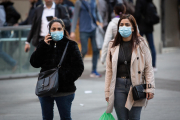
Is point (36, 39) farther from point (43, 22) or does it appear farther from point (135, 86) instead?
point (135, 86)

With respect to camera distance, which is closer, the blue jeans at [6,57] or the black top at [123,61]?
the black top at [123,61]

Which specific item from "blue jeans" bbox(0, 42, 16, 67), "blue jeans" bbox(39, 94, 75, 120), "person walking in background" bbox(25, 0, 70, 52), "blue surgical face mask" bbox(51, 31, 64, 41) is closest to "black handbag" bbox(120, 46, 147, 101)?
"blue jeans" bbox(39, 94, 75, 120)

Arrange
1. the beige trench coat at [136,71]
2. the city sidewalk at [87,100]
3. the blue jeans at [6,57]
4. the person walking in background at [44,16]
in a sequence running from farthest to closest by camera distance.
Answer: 1. the blue jeans at [6,57]
2. the person walking in background at [44,16]
3. the city sidewalk at [87,100]
4. the beige trench coat at [136,71]

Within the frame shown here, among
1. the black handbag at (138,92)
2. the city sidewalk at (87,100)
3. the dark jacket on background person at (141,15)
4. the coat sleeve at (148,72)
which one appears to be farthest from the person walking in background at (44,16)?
the dark jacket on background person at (141,15)

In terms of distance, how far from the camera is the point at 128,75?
12.8 ft

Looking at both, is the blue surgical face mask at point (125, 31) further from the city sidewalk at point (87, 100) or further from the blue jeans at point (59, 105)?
the city sidewalk at point (87, 100)

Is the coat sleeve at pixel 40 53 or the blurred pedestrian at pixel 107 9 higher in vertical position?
the blurred pedestrian at pixel 107 9

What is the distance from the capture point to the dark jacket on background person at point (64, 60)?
3.94 meters

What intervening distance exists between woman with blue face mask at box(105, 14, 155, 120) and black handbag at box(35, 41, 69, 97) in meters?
0.61

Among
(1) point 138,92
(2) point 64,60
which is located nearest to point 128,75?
(1) point 138,92

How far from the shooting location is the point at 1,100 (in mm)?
6633

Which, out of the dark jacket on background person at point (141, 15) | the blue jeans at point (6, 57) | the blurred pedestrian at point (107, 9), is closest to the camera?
the blurred pedestrian at point (107, 9)

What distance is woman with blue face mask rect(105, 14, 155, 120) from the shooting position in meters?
3.88

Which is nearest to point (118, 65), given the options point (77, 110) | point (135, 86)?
point (135, 86)
